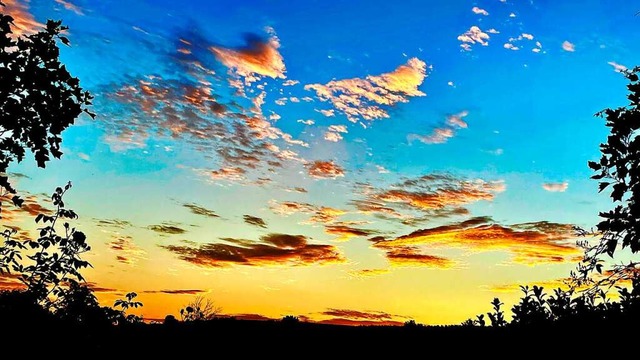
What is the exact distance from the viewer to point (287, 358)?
588 cm

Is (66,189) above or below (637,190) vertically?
above

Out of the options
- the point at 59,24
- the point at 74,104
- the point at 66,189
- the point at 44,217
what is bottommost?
the point at 44,217

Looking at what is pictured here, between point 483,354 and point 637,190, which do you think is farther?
point 637,190

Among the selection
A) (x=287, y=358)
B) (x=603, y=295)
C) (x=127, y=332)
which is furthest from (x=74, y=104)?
(x=603, y=295)

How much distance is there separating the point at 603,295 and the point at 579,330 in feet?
8.43

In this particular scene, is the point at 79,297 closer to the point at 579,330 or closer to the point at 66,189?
the point at 66,189

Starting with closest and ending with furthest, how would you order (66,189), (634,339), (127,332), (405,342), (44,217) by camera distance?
(634,339)
(405,342)
(127,332)
(44,217)
(66,189)

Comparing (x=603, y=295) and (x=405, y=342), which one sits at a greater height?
(x=603, y=295)

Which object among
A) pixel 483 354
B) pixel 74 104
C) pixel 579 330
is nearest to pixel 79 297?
pixel 74 104

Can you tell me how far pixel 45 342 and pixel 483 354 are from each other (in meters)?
5.69

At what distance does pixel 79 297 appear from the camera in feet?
26.6

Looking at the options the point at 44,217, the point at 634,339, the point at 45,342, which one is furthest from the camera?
the point at 44,217

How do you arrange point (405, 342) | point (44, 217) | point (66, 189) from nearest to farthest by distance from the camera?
point (405, 342)
point (44, 217)
point (66, 189)

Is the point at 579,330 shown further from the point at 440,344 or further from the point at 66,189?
the point at 66,189
